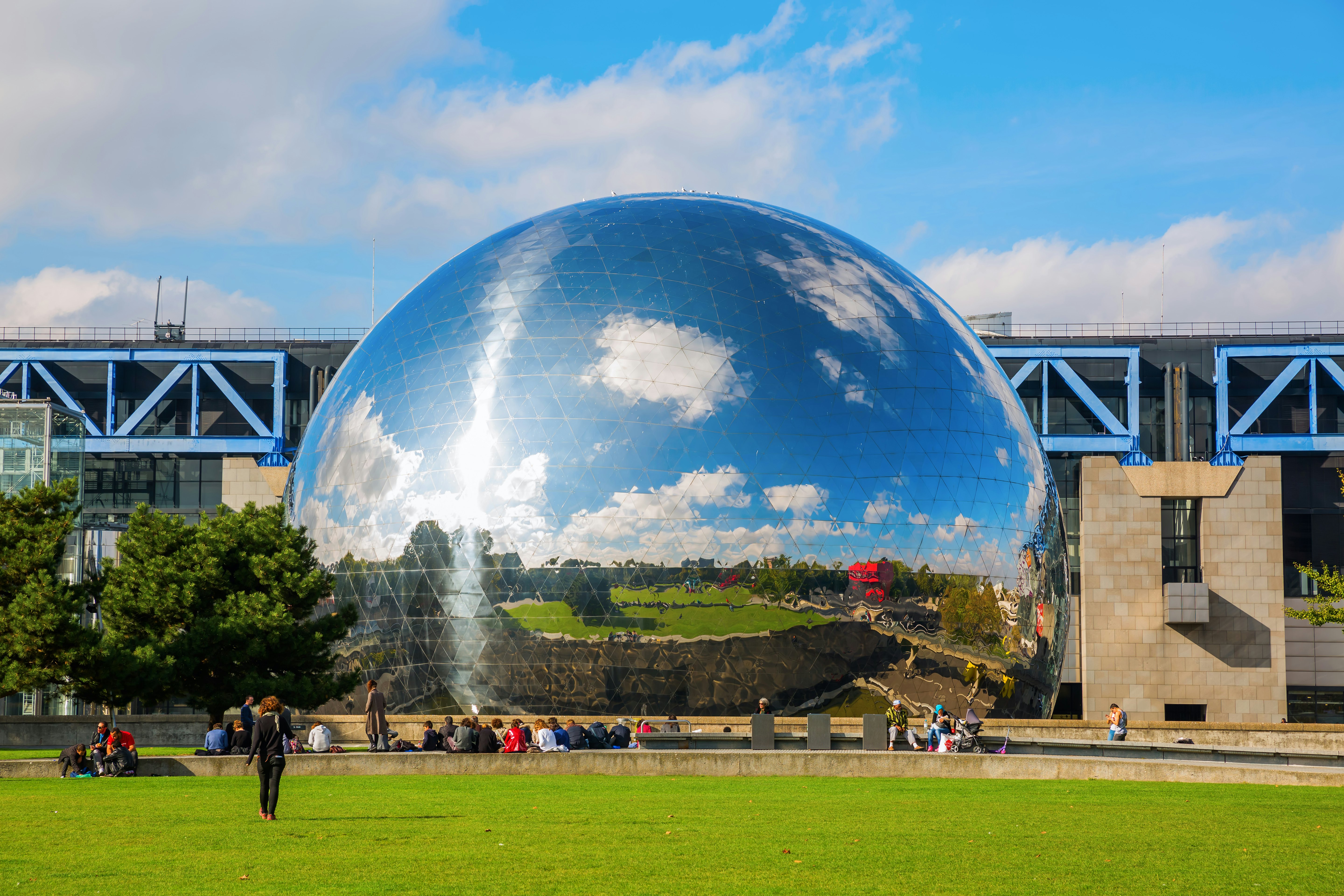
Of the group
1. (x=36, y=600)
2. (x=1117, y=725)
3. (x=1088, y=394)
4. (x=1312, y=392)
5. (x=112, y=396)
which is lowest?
(x=1117, y=725)

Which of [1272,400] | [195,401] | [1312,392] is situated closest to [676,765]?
[195,401]

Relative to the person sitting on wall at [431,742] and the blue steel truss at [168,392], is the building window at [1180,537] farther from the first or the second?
the person sitting on wall at [431,742]

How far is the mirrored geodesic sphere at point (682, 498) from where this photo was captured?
83.6 feet

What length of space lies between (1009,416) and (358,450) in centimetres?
1425

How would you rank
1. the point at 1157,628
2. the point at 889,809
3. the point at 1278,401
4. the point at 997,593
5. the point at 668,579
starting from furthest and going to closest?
the point at 1278,401
the point at 1157,628
the point at 997,593
the point at 668,579
the point at 889,809

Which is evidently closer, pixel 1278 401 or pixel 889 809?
pixel 889 809

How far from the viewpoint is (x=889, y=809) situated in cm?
1639

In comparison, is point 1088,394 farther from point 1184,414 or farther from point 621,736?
point 621,736

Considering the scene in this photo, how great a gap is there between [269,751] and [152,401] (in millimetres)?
48894

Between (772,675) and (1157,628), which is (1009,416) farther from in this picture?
(1157,628)

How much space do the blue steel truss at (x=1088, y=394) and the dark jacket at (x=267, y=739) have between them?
4688 cm

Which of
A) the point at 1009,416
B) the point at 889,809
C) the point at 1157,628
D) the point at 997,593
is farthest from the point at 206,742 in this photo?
the point at 1157,628

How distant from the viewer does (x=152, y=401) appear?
59.7 meters

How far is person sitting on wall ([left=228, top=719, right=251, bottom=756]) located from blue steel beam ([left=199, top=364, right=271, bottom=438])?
34930 millimetres
